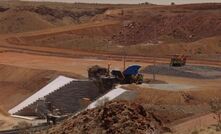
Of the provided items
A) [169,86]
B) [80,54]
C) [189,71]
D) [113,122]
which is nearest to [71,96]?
[169,86]

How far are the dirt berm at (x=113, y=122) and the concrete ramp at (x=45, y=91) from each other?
75.3 ft

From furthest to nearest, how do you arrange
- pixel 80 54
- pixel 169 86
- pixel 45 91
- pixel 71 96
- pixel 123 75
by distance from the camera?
pixel 80 54 → pixel 45 91 → pixel 71 96 → pixel 123 75 → pixel 169 86

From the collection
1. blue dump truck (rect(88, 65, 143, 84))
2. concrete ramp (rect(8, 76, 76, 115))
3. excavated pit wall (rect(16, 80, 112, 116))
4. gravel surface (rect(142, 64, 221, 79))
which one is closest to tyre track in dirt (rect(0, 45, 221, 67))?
gravel surface (rect(142, 64, 221, 79))

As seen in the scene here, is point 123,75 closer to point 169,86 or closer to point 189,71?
point 169,86

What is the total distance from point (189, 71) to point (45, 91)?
1200 cm

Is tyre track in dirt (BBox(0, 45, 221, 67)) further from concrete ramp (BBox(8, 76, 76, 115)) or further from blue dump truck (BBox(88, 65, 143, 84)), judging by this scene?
blue dump truck (BBox(88, 65, 143, 84))

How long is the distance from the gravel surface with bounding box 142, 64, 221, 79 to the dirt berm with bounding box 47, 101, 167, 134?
80.7 ft

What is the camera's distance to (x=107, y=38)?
7550 cm

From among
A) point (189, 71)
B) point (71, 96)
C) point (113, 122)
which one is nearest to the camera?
point (113, 122)

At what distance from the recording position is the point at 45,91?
146 ft

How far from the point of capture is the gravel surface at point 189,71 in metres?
44.5

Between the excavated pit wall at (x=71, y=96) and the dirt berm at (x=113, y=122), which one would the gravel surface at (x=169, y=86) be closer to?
the excavated pit wall at (x=71, y=96)

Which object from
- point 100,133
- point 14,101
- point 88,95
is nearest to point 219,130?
point 100,133

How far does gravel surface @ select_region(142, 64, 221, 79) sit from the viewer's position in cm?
4445
